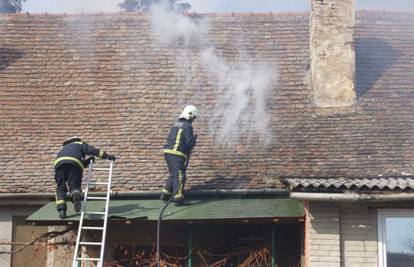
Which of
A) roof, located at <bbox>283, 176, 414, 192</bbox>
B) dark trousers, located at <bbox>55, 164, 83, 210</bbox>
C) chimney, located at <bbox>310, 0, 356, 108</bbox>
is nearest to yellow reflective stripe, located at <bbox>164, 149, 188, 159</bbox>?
dark trousers, located at <bbox>55, 164, 83, 210</bbox>

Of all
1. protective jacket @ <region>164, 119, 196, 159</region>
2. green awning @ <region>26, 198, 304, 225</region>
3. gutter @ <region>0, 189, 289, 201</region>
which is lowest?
green awning @ <region>26, 198, 304, 225</region>

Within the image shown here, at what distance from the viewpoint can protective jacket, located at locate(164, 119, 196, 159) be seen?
440 inches

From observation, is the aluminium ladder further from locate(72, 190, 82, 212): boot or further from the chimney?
the chimney

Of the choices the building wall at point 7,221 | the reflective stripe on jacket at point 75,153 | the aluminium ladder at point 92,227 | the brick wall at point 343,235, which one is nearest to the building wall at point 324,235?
the brick wall at point 343,235

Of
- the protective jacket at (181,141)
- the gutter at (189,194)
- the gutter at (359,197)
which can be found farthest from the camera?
the protective jacket at (181,141)

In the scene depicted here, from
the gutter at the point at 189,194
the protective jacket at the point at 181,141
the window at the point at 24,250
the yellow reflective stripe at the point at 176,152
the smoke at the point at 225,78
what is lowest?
the window at the point at 24,250

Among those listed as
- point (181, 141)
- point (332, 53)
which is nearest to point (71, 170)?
point (181, 141)

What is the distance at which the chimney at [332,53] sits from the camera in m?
13.5

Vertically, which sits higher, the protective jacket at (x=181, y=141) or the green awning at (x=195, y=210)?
the protective jacket at (x=181, y=141)

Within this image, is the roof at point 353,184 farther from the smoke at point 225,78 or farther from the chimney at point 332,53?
the chimney at point 332,53

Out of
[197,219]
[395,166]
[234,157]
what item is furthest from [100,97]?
[395,166]

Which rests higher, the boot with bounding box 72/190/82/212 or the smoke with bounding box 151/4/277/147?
the smoke with bounding box 151/4/277/147

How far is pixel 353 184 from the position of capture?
389 inches

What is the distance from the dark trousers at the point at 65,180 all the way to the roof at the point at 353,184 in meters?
3.03
